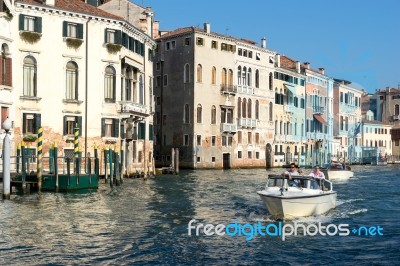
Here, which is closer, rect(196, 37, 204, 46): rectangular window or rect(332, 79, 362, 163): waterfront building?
rect(196, 37, 204, 46): rectangular window

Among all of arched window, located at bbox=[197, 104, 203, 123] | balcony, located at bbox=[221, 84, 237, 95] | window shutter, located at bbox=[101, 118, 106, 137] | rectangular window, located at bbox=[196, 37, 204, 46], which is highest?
rectangular window, located at bbox=[196, 37, 204, 46]

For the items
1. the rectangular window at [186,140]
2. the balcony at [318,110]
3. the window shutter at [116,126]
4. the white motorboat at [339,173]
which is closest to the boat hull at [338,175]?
the white motorboat at [339,173]

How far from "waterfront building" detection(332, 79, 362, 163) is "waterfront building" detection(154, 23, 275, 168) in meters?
18.4

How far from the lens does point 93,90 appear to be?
28.8 metres

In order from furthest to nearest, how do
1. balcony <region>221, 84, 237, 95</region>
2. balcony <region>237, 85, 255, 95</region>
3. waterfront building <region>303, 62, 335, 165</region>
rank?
1. waterfront building <region>303, 62, 335, 165</region>
2. balcony <region>237, 85, 255, 95</region>
3. balcony <region>221, 84, 237, 95</region>

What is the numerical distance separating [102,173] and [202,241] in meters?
17.4

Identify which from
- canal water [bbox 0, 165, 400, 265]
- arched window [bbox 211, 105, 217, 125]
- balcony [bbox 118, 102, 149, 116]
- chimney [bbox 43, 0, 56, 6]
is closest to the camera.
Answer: canal water [bbox 0, 165, 400, 265]

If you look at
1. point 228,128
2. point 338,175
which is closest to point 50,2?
point 338,175

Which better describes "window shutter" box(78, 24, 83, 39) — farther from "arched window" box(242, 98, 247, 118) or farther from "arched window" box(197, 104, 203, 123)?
"arched window" box(242, 98, 247, 118)

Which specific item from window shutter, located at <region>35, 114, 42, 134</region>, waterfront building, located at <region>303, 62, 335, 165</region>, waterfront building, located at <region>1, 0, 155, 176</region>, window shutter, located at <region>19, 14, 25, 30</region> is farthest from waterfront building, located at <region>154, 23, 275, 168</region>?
Answer: window shutter, located at <region>19, 14, 25, 30</region>

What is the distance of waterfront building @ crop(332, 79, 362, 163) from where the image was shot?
6356cm

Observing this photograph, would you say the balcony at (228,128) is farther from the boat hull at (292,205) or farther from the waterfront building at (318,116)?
the boat hull at (292,205)

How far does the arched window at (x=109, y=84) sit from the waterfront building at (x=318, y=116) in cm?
2764

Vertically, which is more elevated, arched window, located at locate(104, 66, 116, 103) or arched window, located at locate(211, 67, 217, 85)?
Answer: arched window, located at locate(211, 67, 217, 85)
